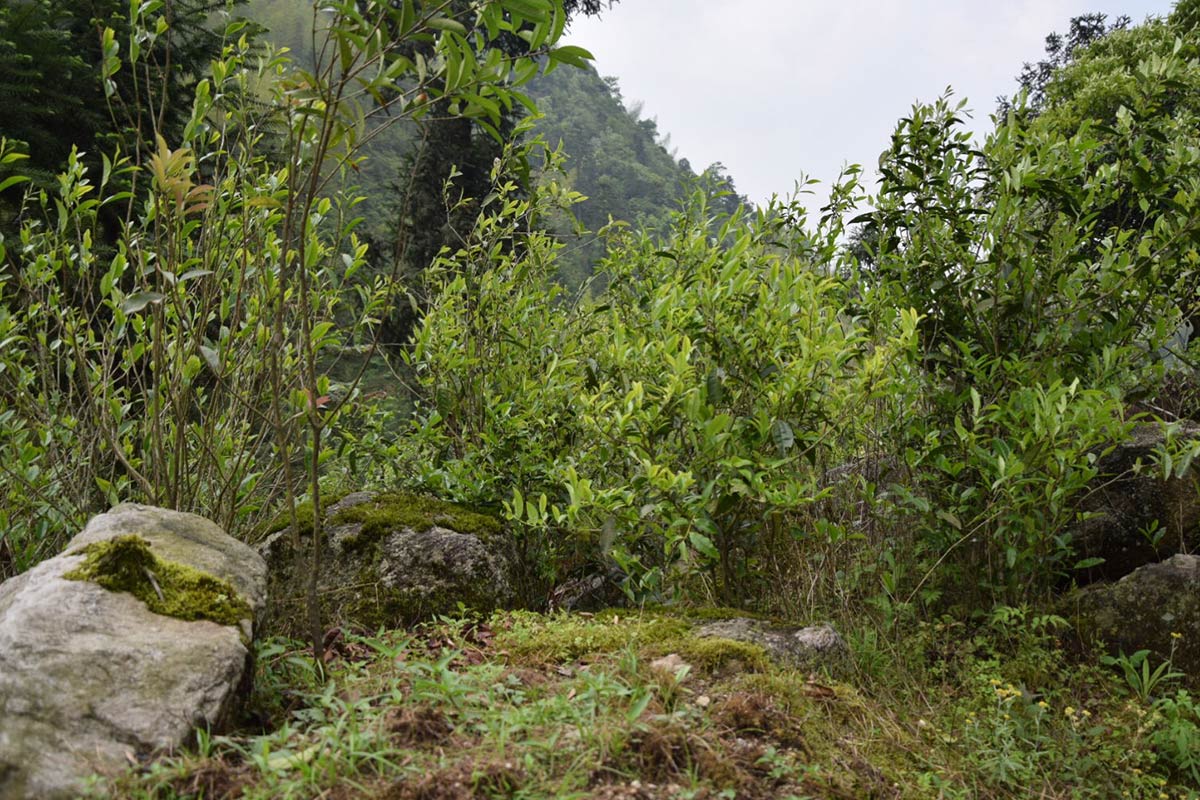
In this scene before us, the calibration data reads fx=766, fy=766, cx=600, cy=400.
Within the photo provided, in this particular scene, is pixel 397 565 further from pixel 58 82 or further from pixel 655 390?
pixel 58 82

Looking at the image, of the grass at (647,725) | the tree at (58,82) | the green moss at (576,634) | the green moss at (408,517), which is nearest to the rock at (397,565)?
the green moss at (408,517)

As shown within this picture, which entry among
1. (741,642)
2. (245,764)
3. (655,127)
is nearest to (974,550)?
(741,642)

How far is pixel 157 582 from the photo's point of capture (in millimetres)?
2215

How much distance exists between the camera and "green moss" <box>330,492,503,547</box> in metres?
3.46

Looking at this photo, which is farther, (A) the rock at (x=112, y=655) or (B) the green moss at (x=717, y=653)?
(B) the green moss at (x=717, y=653)

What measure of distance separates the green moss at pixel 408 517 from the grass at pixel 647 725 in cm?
53

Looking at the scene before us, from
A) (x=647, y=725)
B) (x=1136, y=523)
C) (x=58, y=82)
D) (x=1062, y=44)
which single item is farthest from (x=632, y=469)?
(x=1062, y=44)

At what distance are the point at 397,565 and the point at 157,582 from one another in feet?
3.94

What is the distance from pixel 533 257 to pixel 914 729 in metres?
3.19

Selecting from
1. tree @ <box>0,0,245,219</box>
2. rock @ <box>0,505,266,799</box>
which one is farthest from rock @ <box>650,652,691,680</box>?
tree @ <box>0,0,245,219</box>

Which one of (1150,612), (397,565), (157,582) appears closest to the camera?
(157,582)

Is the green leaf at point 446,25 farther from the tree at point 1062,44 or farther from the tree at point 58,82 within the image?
the tree at point 1062,44

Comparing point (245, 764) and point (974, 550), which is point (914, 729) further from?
point (245, 764)

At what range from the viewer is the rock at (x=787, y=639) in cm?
276
